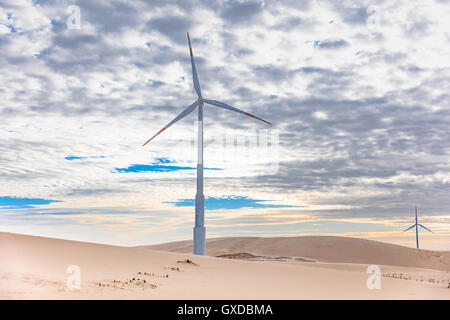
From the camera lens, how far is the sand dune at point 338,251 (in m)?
63.4

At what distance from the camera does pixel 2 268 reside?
1430 centimetres

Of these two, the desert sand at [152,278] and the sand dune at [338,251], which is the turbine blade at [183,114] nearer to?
the desert sand at [152,278]

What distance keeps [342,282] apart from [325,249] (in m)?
48.6

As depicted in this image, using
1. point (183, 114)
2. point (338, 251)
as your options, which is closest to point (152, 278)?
point (183, 114)

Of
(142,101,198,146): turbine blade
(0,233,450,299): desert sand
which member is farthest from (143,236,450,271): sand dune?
(0,233,450,299): desert sand

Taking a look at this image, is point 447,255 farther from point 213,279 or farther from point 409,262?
point 213,279

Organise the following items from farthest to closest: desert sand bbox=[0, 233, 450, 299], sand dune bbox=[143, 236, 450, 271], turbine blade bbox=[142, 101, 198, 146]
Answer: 1. sand dune bbox=[143, 236, 450, 271]
2. turbine blade bbox=[142, 101, 198, 146]
3. desert sand bbox=[0, 233, 450, 299]

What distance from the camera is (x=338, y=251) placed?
65875 millimetres

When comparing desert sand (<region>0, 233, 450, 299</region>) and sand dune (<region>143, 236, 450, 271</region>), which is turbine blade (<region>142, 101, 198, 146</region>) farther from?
sand dune (<region>143, 236, 450, 271</region>)

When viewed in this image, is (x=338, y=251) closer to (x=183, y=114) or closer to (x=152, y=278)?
(x=183, y=114)

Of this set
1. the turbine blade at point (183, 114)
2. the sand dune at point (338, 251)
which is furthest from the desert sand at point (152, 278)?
the sand dune at point (338, 251)

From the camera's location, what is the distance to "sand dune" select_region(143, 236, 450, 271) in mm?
63438

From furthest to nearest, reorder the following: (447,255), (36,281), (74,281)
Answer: (447,255) → (74,281) → (36,281)
